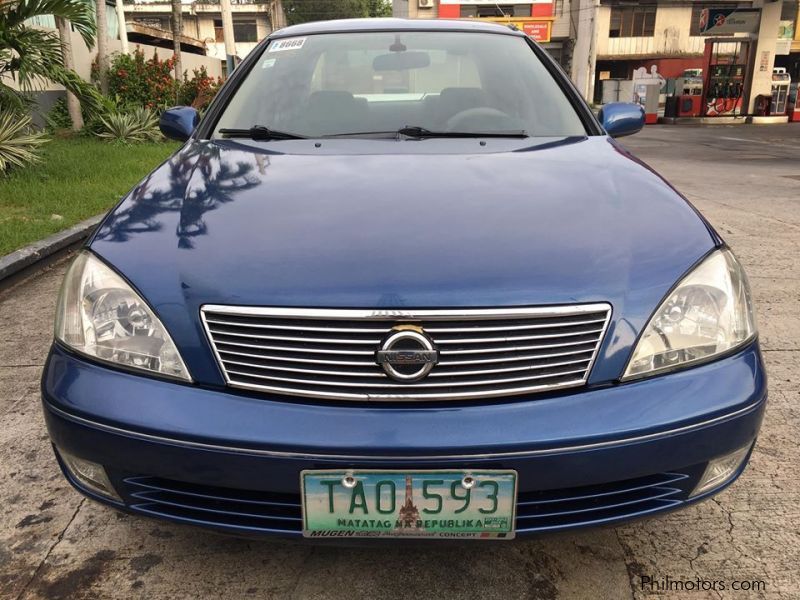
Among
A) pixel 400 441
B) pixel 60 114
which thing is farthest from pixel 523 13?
pixel 400 441

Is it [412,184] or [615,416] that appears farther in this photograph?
[412,184]

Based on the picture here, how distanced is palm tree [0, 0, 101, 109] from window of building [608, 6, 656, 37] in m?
33.8

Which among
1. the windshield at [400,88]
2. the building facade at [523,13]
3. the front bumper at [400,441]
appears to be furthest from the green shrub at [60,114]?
the building facade at [523,13]

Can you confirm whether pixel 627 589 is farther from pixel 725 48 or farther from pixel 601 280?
pixel 725 48

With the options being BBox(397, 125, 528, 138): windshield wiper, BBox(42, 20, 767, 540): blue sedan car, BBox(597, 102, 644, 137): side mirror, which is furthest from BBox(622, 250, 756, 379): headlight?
BBox(597, 102, 644, 137): side mirror

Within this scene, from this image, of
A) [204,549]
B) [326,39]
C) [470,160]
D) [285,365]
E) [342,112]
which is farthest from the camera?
[326,39]

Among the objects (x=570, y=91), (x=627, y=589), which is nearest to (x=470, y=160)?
(x=570, y=91)

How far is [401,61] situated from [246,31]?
5324cm

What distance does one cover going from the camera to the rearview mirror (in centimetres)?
273

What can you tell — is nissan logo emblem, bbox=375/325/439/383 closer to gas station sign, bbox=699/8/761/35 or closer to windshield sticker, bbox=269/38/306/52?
windshield sticker, bbox=269/38/306/52

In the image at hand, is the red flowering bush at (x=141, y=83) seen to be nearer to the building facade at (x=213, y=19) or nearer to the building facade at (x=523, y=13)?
the building facade at (x=523, y=13)

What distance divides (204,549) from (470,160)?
132 centimetres

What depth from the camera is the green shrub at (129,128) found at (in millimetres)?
10086

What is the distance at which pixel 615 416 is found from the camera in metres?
1.39
